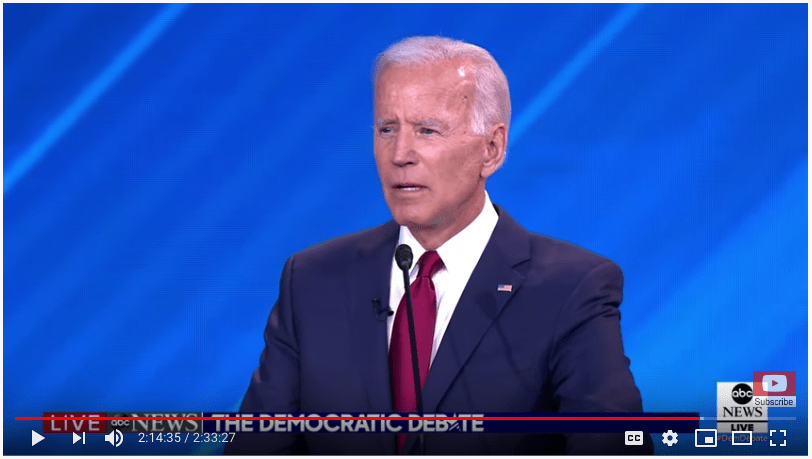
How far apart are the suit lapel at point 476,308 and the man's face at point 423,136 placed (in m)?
0.18

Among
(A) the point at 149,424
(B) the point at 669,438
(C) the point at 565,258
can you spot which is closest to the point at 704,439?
(B) the point at 669,438

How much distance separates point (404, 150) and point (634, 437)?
932 millimetres

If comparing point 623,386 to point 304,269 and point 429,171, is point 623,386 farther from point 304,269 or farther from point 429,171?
point 304,269

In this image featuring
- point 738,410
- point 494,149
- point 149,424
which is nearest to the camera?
point 494,149

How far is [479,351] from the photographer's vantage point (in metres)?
2.34

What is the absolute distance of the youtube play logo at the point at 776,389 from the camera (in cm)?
309

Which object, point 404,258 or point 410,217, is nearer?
point 404,258

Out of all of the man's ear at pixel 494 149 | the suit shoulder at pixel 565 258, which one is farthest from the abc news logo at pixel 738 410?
the man's ear at pixel 494 149

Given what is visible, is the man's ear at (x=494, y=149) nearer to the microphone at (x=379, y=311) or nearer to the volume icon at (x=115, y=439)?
the microphone at (x=379, y=311)

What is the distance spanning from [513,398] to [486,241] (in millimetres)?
426

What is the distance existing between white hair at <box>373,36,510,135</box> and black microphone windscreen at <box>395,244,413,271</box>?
20.1 inches

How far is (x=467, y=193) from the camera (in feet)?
8.29

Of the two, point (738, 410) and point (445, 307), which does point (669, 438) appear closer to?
point (738, 410)

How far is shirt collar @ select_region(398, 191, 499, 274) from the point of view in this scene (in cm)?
248
